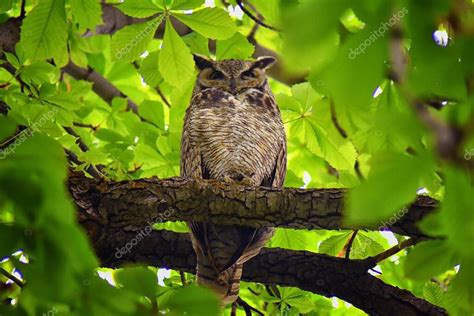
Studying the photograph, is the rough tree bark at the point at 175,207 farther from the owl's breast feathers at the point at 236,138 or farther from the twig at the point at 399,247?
the owl's breast feathers at the point at 236,138

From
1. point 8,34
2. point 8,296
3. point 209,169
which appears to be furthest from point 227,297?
point 8,34

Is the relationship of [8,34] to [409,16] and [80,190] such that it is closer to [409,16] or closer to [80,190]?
[80,190]

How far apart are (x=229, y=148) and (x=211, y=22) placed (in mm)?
741

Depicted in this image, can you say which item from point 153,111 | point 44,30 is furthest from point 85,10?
point 153,111

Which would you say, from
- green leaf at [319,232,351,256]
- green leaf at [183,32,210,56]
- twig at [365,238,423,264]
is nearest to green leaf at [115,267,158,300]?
twig at [365,238,423,264]

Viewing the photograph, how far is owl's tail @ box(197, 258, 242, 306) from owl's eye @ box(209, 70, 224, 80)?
1189 millimetres

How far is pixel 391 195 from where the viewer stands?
712mm

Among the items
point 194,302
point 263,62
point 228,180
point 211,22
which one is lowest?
point 194,302

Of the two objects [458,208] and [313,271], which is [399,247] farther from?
[458,208]

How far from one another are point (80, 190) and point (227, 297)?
95 cm

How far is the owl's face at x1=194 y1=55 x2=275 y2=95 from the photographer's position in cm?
349

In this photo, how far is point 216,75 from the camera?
3.56 m

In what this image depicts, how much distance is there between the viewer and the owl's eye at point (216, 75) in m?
3.53

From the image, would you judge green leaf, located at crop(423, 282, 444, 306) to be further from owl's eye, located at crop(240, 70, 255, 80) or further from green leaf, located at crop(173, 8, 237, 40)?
owl's eye, located at crop(240, 70, 255, 80)
